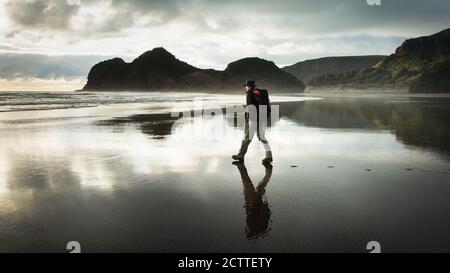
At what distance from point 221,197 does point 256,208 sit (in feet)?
2.34

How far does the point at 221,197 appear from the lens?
565 cm

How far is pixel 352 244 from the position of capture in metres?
3.86

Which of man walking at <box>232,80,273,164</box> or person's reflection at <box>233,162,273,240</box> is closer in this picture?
person's reflection at <box>233,162,273,240</box>

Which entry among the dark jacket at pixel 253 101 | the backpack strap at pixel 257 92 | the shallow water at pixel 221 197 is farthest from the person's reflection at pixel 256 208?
the backpack strap at pixel 257 92

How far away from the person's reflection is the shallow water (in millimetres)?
15

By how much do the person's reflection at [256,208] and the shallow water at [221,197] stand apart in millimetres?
15

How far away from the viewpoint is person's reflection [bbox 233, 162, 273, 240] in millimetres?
4268

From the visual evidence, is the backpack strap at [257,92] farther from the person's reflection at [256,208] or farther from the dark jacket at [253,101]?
the person's reflection at [256,208]

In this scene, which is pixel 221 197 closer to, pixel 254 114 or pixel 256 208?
pixel 256 208

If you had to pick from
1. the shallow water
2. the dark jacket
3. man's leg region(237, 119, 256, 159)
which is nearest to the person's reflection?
the shallow water

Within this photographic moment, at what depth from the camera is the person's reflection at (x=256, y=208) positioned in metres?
4.27

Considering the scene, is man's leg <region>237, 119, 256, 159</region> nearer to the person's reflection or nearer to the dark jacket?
the dark jacket

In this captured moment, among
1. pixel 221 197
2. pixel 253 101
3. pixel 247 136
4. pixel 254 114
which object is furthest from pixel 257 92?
pixel 221 197
